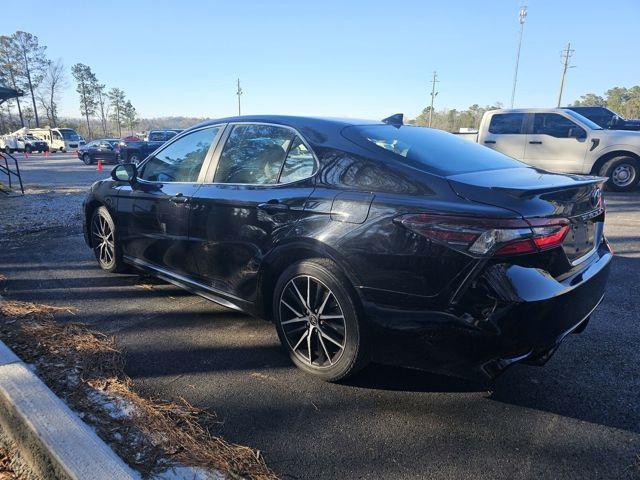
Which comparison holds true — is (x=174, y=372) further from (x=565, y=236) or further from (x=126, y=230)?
(x=565, y=236)

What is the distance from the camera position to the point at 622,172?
1042cm

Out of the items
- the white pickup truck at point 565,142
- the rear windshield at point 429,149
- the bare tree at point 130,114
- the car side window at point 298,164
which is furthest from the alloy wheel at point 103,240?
the bare tree at point 130,114

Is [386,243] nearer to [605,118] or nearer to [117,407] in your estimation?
[117,407]

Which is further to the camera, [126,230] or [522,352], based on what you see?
[126,230]

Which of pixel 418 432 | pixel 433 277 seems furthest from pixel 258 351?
pixel 433 277

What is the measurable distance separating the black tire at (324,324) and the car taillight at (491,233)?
0.59 m

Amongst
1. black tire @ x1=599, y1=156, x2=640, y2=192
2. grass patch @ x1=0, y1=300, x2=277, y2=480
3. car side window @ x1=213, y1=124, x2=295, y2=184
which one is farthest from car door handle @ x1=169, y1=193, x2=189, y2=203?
black tire @ x1=599, y1=156, x2=640, y2=192

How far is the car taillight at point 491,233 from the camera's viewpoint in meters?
2.12

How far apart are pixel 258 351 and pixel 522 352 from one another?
175 centimetres

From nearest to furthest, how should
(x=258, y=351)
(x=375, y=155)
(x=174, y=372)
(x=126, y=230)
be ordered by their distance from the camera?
(x=375, y=155) → (x=174, y=372) → (x=258, y=351) → (x=126, y=230)

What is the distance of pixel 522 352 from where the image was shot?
2184mm

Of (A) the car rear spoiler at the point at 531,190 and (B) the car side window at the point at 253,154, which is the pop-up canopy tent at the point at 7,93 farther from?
(A) the car rear spoiler at the point at 531,190

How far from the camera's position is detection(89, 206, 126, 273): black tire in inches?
181

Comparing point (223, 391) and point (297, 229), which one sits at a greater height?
point (297, 229)
